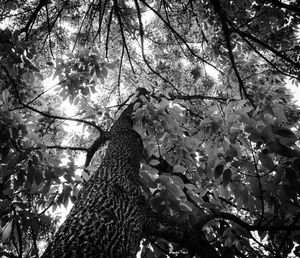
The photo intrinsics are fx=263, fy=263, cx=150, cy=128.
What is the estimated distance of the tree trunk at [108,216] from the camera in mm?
1203

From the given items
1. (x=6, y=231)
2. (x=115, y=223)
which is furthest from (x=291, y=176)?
(x=6, y=231)

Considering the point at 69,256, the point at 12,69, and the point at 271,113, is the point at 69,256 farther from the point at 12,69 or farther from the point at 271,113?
the point at 12,69

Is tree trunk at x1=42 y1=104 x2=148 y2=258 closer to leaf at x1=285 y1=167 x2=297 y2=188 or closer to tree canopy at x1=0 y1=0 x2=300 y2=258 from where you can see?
tree canopy at x1=0 y1=0 x2=300 y2=258

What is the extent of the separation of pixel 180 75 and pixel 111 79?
5.36ft

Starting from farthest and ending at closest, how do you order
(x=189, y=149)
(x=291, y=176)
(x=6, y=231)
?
(x=189, y=149)
(x=6, y=231)
(x=291, y=176)

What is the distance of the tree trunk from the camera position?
120 cm

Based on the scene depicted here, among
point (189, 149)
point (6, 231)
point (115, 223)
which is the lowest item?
point (115, 223)

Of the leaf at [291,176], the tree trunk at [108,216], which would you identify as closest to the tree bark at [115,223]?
the tree trunk at [108,216]

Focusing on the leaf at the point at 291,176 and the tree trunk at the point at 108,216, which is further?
the leaf at the point at 291,176

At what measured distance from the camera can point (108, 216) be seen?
145 cm

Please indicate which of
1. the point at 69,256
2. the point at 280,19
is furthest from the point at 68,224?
the point at 280,19

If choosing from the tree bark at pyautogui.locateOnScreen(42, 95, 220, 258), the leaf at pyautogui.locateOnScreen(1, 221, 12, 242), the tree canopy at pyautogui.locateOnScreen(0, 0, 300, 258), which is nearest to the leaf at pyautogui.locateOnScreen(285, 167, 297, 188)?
the tree canopy at pyautogui.locateOnScreen(0, 0, 300, 258)

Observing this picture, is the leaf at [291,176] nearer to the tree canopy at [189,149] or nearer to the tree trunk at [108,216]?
the tree canopy at [189,149]

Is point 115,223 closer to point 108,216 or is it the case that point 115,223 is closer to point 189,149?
point 108,216
